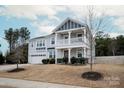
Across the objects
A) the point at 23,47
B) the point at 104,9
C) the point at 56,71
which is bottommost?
Answer: the point at 56,71

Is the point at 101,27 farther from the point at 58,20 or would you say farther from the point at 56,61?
the point at 56,61

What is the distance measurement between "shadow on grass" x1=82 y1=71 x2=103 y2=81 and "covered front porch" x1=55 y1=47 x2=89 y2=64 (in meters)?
1.44

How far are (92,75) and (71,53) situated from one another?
327 centimetres

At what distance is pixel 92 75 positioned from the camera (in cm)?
951

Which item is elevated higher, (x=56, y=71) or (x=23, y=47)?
(x=23, y=47)

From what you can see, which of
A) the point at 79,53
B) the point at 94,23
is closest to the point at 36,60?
the point at 79,53

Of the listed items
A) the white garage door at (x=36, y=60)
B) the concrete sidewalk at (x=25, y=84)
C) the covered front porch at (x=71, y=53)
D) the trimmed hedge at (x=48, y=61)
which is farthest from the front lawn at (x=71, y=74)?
the covered front porch at (x=71, y=53)

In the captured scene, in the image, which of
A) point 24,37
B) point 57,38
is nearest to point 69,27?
point 57,38

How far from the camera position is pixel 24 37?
435 inches

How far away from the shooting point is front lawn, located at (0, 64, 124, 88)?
8864mm

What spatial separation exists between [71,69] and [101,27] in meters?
2.05

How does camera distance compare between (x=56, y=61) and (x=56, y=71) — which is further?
(x=56, y=61)

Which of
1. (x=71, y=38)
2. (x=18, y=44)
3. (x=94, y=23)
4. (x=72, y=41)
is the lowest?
(x=18, y=44)

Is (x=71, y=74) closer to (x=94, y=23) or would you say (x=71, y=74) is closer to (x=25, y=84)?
(x=25, y=84)
